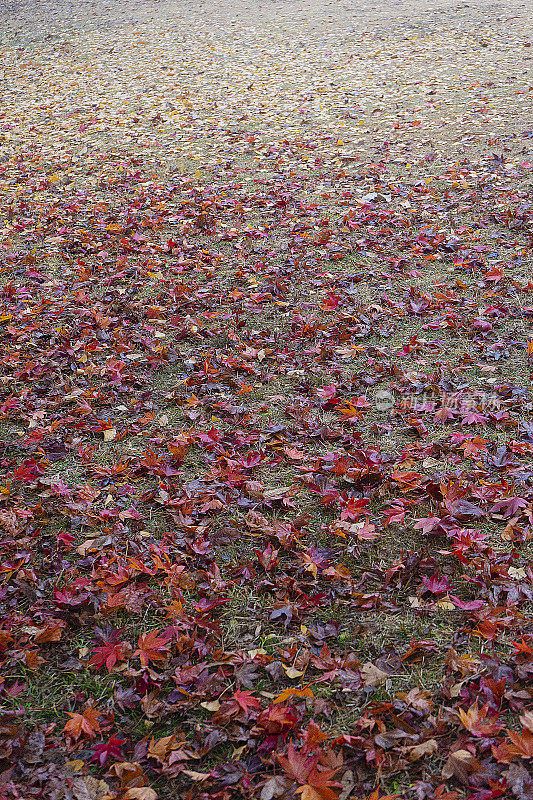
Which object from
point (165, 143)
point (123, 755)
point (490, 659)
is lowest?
point (490, 659)

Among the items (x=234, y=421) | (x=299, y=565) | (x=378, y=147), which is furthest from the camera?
(x=378, y=147)

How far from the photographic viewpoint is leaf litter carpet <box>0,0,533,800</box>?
2006 mm

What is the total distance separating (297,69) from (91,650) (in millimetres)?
11543

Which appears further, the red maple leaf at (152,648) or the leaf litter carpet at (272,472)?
the red maple leaf at (152,648)

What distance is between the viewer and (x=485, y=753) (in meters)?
1.91

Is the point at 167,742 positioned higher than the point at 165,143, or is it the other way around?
the point at 165,143

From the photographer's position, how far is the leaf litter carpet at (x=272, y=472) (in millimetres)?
2006

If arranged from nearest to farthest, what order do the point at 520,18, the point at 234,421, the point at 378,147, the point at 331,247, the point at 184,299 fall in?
the point at 234,421
the point at 184,299
the point at 331,247
the point at 378,147
the point at 520,18

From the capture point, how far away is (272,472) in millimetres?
3123

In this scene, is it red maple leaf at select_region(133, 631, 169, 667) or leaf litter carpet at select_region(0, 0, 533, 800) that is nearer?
leaf litter carpet at select_region(0, 0, 533, 800)

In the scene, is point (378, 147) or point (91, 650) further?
point (378, 147)

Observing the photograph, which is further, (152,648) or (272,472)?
(272,472)

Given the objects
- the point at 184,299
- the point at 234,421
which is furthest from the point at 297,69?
the point at 234,421

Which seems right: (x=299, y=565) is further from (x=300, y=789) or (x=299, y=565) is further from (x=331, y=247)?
(x=331, y=247)
